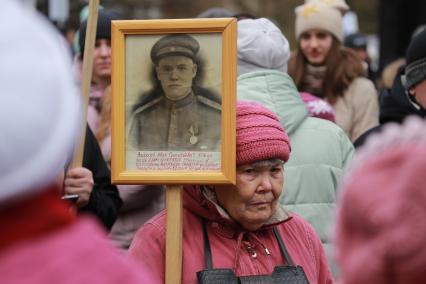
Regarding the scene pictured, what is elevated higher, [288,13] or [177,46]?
[288,13]

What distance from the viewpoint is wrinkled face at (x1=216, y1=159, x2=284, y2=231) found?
13.5 ft

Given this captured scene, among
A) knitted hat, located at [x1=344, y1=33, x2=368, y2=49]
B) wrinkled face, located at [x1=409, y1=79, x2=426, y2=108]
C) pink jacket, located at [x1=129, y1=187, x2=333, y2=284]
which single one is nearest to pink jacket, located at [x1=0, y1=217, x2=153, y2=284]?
pink jacket, located at [x1=129, y1=187, x2=333, y2=284]

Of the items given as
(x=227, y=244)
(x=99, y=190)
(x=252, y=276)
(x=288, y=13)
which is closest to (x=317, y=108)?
(x=99, y=190)

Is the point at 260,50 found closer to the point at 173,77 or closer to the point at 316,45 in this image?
the point at 173,77

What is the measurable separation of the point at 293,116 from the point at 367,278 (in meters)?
3.23

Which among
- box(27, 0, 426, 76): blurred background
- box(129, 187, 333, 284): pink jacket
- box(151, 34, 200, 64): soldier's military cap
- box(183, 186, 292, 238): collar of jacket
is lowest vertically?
box(129, 187, 333, 284): pink jacket

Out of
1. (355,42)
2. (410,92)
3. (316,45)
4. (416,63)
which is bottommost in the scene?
(410,92)

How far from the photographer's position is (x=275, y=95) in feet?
17.0

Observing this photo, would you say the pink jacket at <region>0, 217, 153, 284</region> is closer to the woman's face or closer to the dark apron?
the dark apron

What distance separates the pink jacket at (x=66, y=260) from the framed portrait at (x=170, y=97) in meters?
2.05

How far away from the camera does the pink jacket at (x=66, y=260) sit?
194cm

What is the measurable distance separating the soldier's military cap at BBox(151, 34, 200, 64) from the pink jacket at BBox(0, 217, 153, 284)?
2.17 metres

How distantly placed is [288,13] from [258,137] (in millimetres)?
24652

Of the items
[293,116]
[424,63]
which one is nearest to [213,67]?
[293,116]
